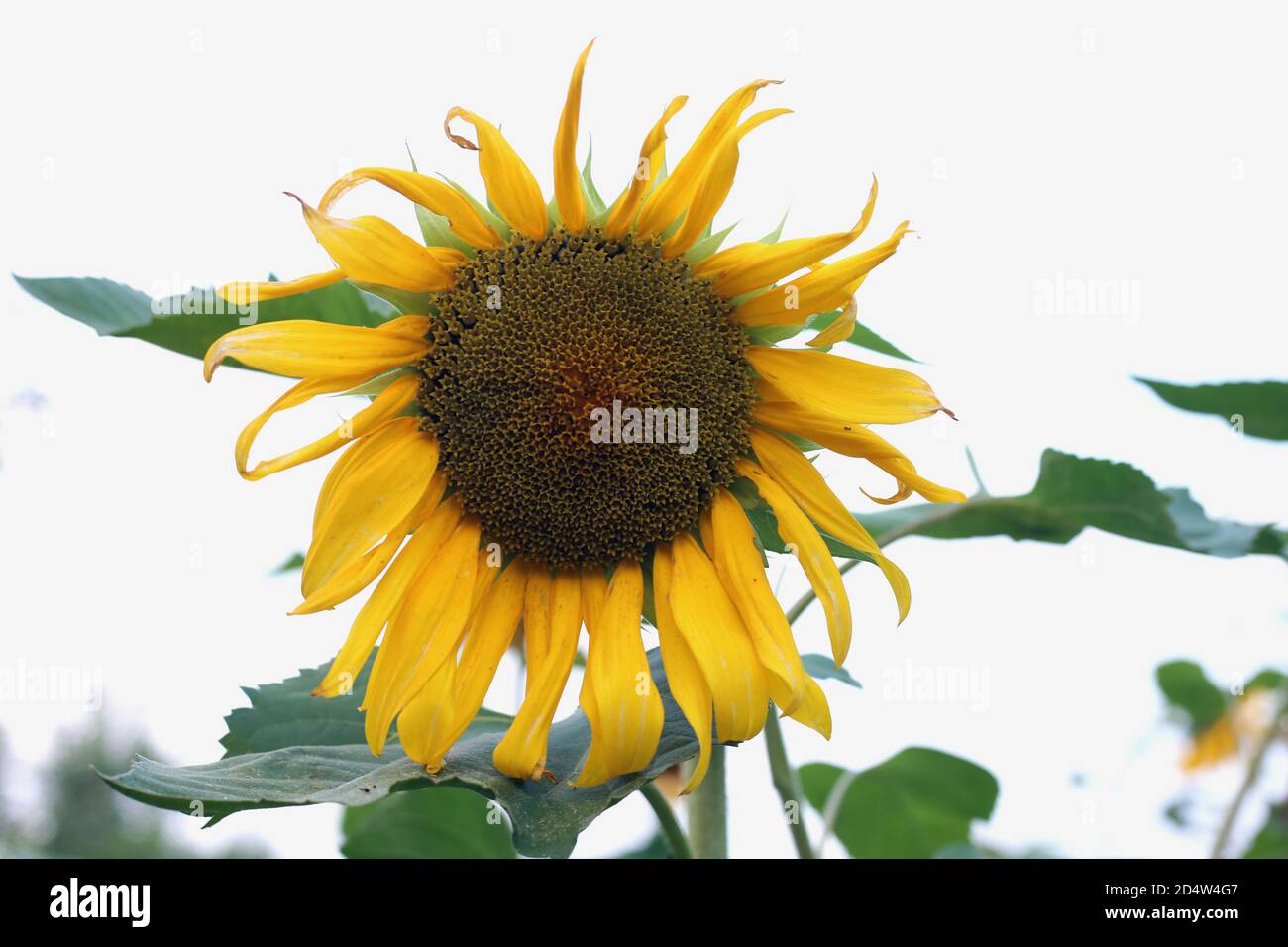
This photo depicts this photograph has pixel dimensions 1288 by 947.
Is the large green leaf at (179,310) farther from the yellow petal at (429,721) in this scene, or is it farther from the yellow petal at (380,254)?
the yellow petal at (429,721)

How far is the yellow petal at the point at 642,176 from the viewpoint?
6.63 ft

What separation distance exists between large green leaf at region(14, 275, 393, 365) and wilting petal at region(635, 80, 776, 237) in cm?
60

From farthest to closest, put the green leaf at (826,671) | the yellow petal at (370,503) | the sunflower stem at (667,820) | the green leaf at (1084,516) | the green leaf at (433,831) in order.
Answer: the green leaf at (433,831) → the green leaf at (1084,516) → the green leaf at (826,671) → the sunflower stem at (667,820) → the yellow petal at (370,503)

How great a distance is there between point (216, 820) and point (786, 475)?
3.66 feet

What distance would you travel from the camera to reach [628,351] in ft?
7.22

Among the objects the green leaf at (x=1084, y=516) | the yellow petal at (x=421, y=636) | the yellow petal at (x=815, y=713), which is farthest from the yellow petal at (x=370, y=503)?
the green leaf at (x=1084, y=516)

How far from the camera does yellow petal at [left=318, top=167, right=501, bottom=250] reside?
6.68 feet

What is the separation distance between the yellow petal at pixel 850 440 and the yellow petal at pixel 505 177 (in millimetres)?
529

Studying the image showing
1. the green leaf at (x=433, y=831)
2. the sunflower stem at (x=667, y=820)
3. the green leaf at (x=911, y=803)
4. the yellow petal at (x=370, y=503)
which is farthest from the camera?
the green leaf at (x=433, y=831)

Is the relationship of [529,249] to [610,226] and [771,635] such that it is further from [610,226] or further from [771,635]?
[771,635]

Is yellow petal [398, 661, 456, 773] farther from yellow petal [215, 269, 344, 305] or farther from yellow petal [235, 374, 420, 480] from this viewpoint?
yellow petal [215, 269, 344, 305]

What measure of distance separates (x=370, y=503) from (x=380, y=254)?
0.43 metres

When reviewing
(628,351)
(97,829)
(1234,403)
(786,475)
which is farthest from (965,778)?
(97,829)

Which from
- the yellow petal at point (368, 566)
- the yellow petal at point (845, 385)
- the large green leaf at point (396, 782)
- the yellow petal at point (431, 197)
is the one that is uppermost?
the yellow petal at point (431, 197)
